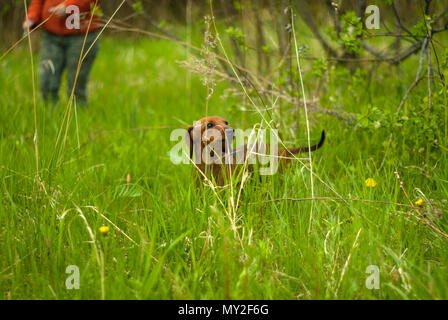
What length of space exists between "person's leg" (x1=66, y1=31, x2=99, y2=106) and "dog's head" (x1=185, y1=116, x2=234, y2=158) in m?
2.38

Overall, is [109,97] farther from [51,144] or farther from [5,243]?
[5,243]

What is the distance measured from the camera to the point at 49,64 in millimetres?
4129

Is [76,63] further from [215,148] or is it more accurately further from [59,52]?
[215,148]

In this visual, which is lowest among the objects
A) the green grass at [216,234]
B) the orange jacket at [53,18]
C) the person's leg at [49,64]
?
the green grass at [216,234]

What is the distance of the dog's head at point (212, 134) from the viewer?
196 centimetres

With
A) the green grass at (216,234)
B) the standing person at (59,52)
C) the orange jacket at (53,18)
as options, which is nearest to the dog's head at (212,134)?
the green grass at (216,234)

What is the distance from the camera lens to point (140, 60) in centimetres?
668

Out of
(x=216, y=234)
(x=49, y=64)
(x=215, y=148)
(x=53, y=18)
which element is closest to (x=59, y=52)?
(x=49, y=64)

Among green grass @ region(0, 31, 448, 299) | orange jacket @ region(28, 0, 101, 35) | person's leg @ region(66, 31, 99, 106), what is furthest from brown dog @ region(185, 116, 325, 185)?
person's leg @ region(66, 31, 99, 106)

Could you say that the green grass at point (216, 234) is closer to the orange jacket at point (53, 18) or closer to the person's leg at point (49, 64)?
the orange jacket at point (53, 18)

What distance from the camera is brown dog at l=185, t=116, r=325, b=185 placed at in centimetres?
197

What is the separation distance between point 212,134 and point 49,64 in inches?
112
